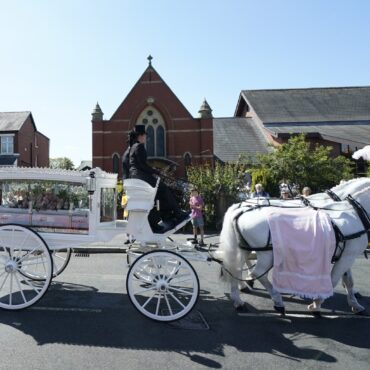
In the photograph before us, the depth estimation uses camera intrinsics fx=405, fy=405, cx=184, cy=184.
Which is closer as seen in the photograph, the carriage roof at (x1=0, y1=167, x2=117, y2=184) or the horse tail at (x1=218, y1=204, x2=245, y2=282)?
the horse tail at (x1=218, y1=204, x2=245, y2=282)

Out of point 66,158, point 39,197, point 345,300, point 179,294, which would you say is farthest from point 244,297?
point 66,158

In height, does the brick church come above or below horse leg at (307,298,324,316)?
above

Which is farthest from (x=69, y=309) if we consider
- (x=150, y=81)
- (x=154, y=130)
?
(x=150, y=81)

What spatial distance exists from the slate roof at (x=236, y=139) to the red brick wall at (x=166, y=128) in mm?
1781

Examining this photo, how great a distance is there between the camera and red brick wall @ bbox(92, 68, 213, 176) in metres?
28.9

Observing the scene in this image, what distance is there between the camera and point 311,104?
3566cm

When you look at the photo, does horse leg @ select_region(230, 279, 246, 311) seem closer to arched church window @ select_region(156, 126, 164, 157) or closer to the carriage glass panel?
the carriage glass panel

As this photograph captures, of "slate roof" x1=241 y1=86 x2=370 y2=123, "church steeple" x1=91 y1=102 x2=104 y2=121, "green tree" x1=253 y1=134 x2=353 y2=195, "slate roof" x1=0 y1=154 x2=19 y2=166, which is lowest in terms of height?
"green tree" x1=253 y1=134 x2=353 y2=195

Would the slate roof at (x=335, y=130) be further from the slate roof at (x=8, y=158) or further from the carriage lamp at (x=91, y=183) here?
the carriage lamp at (x=91, y=183)

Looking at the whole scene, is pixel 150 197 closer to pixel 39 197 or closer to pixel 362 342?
pixel 39 197

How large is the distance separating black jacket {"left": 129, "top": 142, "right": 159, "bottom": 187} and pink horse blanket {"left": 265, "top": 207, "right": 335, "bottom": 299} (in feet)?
5.67

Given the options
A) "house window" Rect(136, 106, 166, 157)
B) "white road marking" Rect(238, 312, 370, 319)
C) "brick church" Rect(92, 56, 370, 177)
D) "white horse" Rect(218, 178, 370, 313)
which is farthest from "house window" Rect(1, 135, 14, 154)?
"white road marking" Rect(238, 312, 370, 319)

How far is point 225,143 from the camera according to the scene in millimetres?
31266

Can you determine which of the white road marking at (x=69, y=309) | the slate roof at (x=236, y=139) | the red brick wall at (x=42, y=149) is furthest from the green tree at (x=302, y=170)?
the red brick wall at (x=42, y=149)
